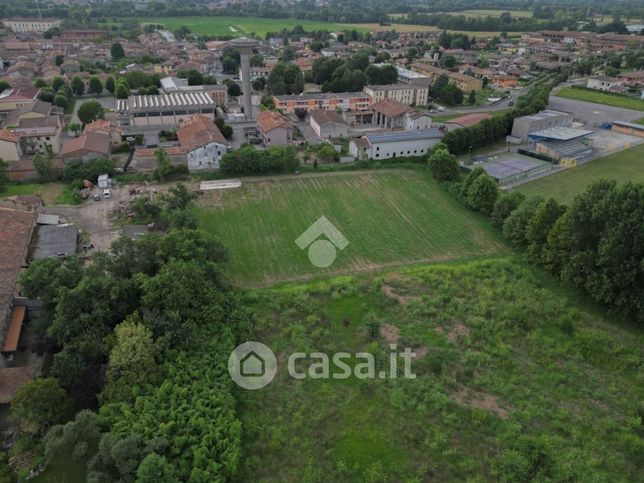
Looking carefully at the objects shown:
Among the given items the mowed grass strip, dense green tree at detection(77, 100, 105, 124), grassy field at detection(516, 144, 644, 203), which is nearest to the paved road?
grassy field at detection(516, 144, 644, 203)

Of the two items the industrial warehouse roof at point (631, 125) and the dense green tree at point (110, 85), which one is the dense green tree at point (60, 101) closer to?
the dense green tree at point (110, 85)

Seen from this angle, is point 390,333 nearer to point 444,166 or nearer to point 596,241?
point 596,241

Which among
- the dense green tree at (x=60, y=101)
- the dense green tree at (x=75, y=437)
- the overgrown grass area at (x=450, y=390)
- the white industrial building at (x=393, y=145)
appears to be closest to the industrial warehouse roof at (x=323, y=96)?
the white industrial building at (x=393, y=145)

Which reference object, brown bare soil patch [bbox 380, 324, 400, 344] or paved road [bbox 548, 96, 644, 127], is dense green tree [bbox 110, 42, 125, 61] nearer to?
paved road [bbox 548, 96, 644, 127]

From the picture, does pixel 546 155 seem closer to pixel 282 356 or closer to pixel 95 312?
pixel 282 356

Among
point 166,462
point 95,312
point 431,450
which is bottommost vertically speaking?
point 431,450

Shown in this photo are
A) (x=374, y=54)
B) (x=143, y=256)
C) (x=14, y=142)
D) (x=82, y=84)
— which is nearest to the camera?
(x=143, y=256)

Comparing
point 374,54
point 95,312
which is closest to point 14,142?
point 95,312
